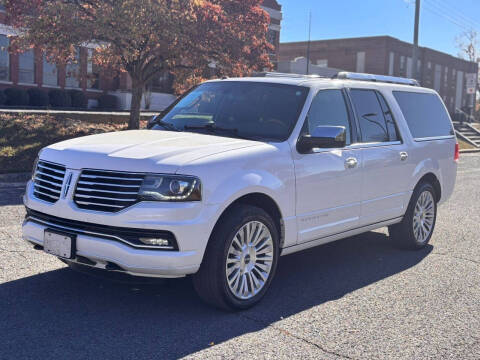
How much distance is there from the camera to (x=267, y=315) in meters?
4.77

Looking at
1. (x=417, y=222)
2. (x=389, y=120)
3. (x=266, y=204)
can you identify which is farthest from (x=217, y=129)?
(x=417, y=222)

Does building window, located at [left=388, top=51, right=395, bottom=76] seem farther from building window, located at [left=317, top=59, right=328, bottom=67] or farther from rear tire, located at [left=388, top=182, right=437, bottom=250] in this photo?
rear tire, located at [left=388, top=182, right=437, bottom=250]

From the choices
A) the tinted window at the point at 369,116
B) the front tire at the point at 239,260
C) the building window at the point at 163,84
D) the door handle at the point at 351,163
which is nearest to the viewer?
the front tire at the point at 239,260

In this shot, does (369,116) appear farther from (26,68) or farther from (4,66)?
(26,68)

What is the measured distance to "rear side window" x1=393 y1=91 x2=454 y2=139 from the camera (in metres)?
7.14

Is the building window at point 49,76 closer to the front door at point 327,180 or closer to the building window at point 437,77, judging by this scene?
the front door at point 327,180

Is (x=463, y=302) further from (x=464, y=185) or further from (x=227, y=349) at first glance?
(x=464, y=185)

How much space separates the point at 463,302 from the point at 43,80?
3123 cm

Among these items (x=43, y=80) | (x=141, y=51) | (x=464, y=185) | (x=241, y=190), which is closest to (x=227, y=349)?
(x=241, y=190)

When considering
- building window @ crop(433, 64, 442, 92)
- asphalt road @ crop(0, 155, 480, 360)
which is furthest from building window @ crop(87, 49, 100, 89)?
building window @ crop(433, 64, 442, 92)

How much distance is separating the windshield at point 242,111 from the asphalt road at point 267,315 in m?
1.45

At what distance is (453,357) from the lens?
4113 mm

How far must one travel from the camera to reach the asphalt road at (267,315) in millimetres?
4023

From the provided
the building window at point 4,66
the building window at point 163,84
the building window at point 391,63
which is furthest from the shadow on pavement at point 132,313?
the building window at point 391,63
